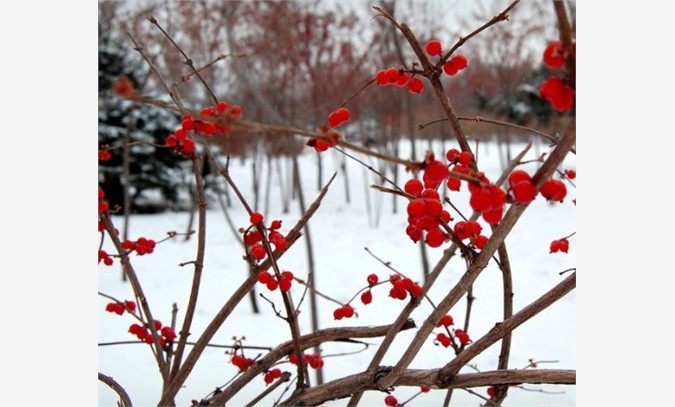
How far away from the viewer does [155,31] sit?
3389 mm

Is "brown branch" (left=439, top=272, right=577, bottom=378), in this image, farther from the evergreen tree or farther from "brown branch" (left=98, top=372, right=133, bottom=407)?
the evergreen tree

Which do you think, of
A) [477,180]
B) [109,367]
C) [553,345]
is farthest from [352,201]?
[477,180]

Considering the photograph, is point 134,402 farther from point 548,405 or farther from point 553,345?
point 553,345

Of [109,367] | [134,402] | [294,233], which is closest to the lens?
[294,233]

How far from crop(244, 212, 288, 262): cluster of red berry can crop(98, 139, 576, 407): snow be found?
8.3 inches

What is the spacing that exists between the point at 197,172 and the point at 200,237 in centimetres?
11

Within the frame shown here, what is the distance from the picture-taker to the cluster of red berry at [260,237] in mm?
700

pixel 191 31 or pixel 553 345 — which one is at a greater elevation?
pixel 191 31

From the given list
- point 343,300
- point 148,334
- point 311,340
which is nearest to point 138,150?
point 343,300

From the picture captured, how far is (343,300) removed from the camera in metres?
2.44

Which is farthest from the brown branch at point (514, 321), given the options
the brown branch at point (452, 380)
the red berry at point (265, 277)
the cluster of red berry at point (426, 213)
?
the red berry at point (265, 277)

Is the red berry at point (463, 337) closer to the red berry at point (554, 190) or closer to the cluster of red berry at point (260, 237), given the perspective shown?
the cluster of red berry at point (260, 237)

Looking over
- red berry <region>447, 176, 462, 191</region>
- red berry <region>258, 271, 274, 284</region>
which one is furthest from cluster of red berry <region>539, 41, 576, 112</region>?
red berry <region>258, 271, 274, 284</region>
